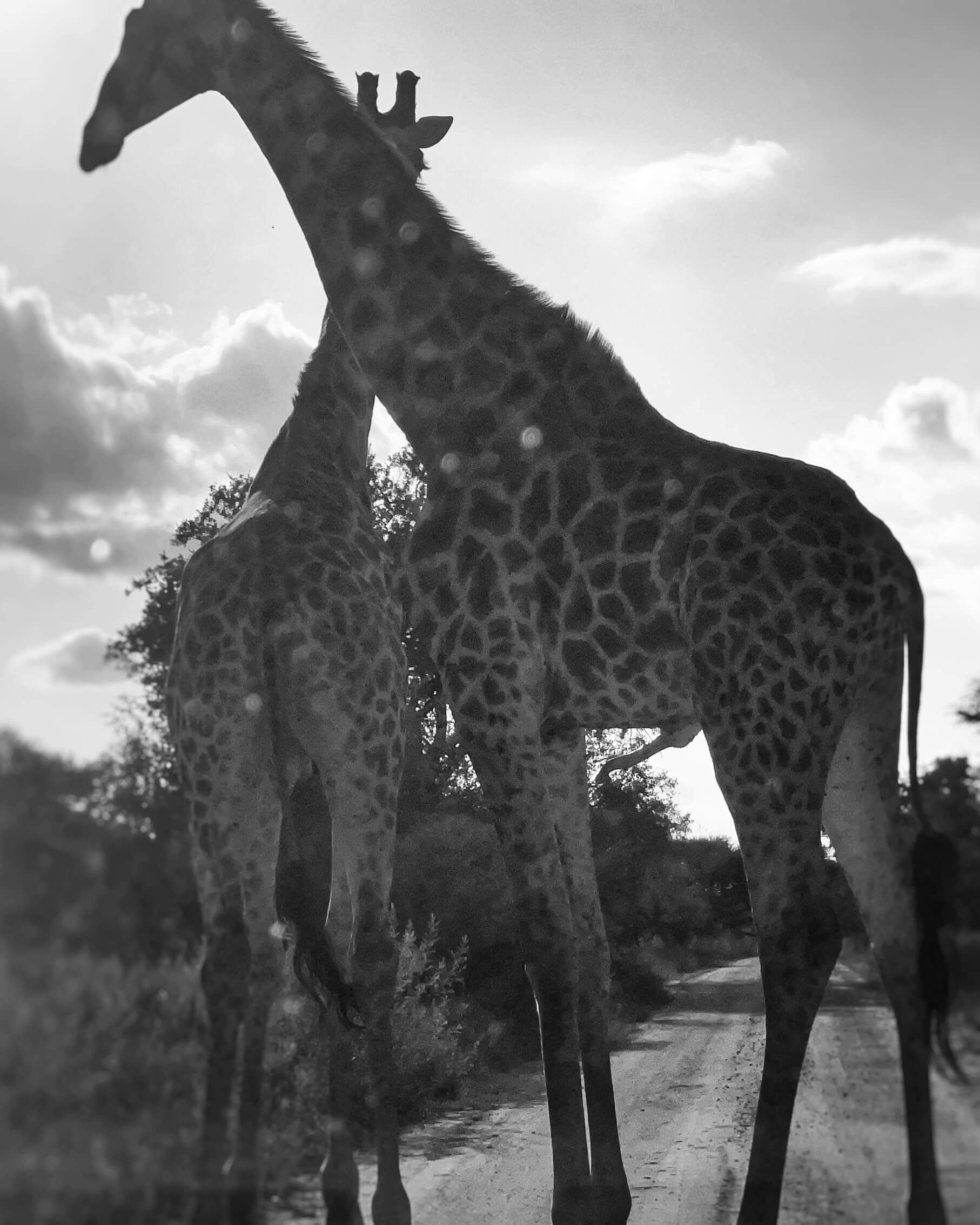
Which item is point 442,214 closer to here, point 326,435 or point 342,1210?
point 326,435

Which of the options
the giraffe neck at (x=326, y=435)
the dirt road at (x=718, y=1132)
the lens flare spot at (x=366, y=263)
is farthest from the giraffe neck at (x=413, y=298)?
the dirt road at (x=718, y=1132)

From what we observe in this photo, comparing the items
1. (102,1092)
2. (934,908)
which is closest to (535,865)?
(934,908)

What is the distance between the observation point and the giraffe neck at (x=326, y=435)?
543cm

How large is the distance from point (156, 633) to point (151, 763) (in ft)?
11.9

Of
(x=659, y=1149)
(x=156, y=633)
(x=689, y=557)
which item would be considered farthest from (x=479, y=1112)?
(x=689, y=557)

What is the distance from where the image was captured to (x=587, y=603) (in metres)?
4.12

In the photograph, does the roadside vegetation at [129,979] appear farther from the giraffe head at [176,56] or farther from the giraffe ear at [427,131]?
the giraffe ear at [427,131]

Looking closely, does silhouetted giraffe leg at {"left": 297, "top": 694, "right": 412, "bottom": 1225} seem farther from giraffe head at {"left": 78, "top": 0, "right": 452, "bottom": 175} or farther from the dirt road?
giraffe head at {"left": 78, "top": 0, "right": 452, "bottom": 175}

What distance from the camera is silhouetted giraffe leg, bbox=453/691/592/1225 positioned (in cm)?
401

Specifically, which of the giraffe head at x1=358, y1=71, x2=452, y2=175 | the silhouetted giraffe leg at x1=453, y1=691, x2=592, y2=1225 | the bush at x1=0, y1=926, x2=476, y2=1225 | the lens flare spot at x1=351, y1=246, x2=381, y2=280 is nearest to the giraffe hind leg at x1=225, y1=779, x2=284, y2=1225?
the bush at x1=0, y1=926, x2=476, y2=1225

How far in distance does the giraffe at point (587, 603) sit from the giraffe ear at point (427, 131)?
3.42 ft

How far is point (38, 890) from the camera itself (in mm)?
2264

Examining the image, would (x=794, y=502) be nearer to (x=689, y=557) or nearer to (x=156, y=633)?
(x=689, y=557)

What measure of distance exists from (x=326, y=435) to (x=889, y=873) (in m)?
3.42
